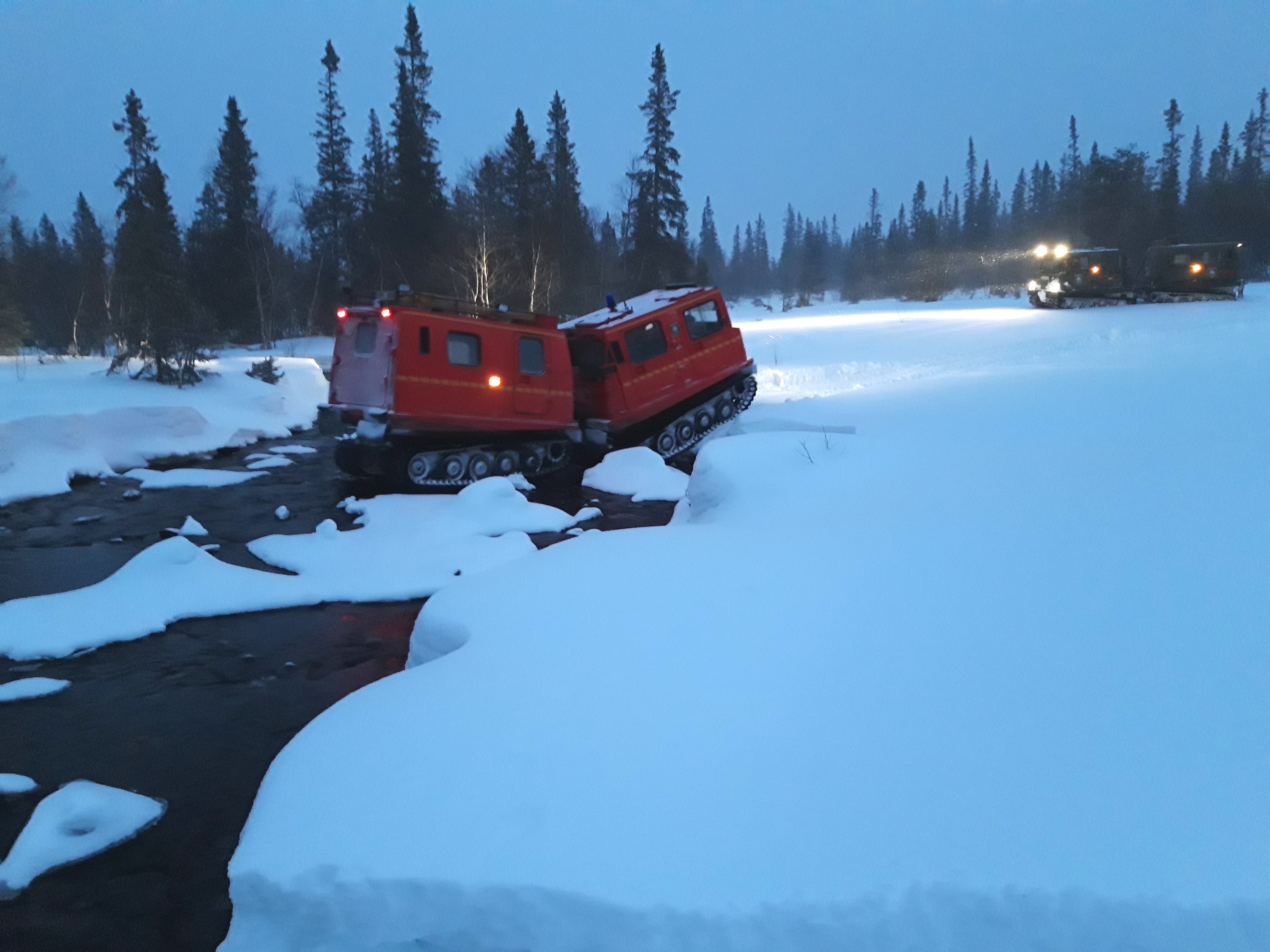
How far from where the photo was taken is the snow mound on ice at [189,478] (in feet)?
40.9

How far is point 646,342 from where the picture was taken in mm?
13719

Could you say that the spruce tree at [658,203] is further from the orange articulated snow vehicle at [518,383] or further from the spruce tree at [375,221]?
the orange articulated snow vehicle at [518,383]

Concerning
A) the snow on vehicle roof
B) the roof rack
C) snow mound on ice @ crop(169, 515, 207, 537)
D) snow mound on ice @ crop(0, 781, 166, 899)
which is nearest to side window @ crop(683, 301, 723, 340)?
the snow on vehicle roof

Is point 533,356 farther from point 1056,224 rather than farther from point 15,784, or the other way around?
point 1056,224

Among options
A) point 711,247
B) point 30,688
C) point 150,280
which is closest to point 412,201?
point 150,280

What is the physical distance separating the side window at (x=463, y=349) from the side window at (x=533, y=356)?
30.4 inches

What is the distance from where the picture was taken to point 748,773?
3471 mm

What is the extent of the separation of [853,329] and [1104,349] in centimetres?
1353

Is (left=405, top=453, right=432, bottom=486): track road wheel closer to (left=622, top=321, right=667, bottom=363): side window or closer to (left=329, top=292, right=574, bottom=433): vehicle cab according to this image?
(left=329, top=292, right=574, bottom=433): vehicle cab

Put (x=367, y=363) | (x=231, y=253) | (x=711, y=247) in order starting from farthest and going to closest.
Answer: (x=711, y=247) < (x=231, y=253) < (x=367, y=363)

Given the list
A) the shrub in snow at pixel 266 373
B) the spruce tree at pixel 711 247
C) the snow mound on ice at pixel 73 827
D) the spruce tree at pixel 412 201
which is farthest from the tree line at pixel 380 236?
the spruce tree at pixel 711 247

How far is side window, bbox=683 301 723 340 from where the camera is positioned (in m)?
14.3

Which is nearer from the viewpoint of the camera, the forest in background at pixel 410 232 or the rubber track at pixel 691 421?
the rubber track at pixel 691 421

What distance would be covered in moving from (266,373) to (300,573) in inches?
553
